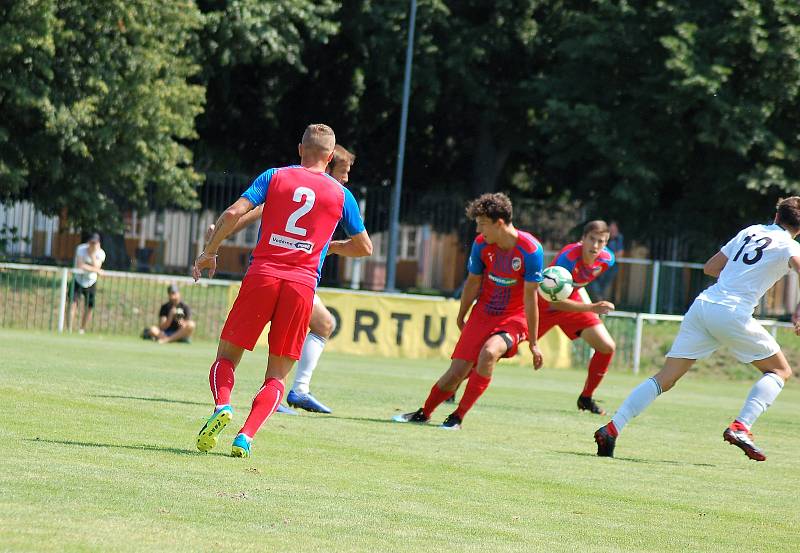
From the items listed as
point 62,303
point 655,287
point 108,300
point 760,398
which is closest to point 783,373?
point 760,398

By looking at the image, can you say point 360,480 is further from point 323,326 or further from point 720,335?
point 323,326

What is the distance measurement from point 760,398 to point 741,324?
25.8 inches

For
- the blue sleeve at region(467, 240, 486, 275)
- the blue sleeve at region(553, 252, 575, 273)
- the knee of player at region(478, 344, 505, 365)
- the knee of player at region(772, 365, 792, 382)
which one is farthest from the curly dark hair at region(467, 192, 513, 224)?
the blue sleeve at region(553, 252, 575, 273)

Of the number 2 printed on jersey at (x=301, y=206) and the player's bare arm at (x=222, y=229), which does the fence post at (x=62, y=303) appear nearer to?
the player's bare arm at (x=222, y=229)

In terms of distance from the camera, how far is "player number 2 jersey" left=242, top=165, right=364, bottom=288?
8367mm

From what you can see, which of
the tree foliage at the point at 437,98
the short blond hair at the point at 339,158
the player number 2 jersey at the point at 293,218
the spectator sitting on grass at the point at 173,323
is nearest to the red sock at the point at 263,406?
the player number 2 jersey at the point at 293,218

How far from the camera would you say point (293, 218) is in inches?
331

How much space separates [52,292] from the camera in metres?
24.9

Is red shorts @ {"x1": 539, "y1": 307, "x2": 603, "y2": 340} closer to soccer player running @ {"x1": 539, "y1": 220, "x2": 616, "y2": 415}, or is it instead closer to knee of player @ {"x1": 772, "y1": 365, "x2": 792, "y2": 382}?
soccer player running @ {"x1": 539, "y1": 220, "x2": 616, "y2": 415}

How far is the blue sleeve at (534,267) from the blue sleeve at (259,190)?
3612 millimetres

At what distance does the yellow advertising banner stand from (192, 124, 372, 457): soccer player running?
15621 millimetres

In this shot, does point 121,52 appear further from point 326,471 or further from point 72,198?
point 326,471

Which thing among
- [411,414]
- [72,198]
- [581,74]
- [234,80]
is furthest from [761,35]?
[411,414]

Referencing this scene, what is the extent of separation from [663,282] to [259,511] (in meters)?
29.3
